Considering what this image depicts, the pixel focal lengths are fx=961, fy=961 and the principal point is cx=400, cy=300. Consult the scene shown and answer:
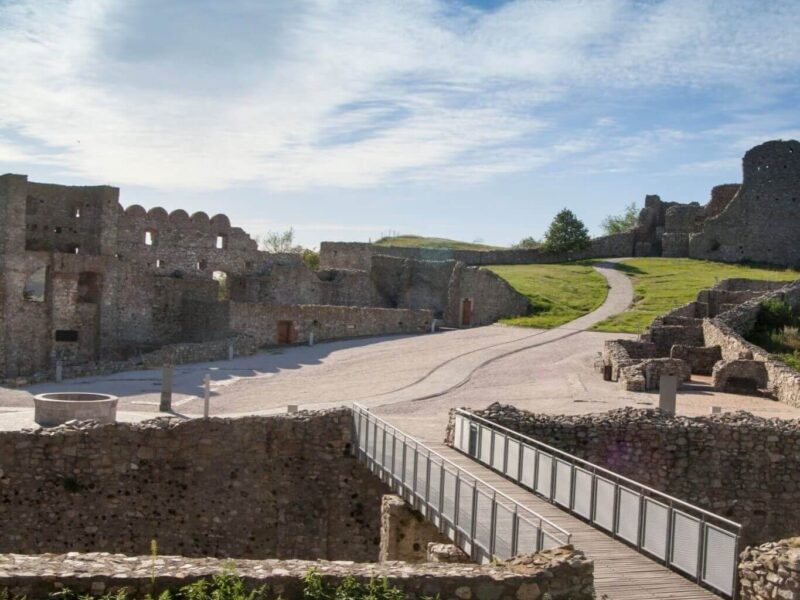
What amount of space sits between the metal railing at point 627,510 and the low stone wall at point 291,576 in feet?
6.09

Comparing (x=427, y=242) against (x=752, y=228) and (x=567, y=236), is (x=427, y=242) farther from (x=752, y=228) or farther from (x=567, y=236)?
(x=752, y=228)

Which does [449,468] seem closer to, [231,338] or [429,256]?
[231,338]

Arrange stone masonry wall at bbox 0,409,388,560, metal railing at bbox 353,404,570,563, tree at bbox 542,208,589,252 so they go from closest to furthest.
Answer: metal railing at bbox 353,404,570,563 < stone masonry wall at bbox 0,409,388,560 < tree at bbox 542,208,589,252

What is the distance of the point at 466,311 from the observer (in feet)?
173

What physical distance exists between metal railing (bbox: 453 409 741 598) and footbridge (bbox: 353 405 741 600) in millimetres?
13

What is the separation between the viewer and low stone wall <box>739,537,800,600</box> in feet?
34.1

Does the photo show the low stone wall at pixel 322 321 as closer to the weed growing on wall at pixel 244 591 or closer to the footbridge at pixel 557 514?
the footbridge at pixel 557 514

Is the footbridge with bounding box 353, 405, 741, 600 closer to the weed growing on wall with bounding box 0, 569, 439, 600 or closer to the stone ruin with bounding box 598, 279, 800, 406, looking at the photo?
the weed growing on wall with bounding box 0, 569, 439, 600

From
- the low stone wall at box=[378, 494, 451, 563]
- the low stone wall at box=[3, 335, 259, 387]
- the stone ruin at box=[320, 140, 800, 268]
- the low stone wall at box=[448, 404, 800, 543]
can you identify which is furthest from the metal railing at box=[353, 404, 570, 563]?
the stone ruin at box=[320, 140, 800, 268]

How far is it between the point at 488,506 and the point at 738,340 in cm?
2094

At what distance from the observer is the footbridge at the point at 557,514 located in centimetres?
1162

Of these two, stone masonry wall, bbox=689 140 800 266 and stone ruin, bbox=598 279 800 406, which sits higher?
stone masonry wall, bbox=689 140 800 266

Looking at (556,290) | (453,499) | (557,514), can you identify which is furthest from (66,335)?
(557,514)

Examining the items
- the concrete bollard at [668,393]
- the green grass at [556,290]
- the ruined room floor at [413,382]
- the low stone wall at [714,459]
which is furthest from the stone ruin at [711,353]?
the low stone wall at [714,459]
